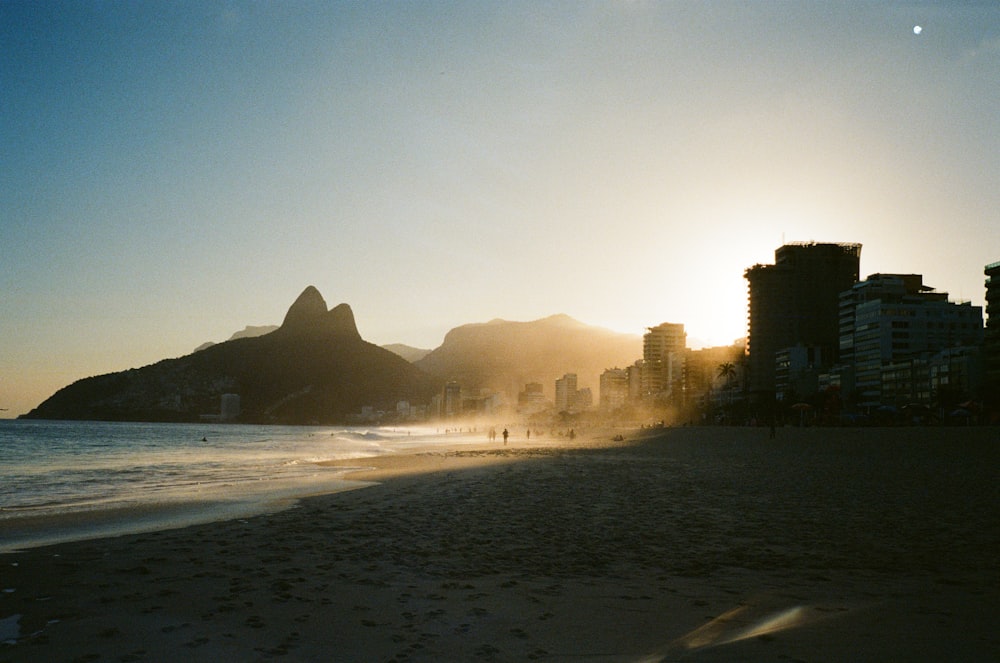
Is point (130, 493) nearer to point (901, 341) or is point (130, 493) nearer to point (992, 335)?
point (992, 335)

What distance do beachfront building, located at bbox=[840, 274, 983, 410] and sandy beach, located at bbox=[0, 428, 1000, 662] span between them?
129m

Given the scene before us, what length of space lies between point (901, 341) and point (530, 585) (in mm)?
166114

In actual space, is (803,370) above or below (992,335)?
below

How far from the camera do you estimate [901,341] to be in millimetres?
150375

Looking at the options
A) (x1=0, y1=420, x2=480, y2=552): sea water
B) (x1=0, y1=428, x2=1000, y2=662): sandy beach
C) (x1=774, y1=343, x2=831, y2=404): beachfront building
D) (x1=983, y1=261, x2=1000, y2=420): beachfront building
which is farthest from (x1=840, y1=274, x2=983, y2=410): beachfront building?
(x1=0, y1=428, x2=1000, y2=662): sandy beach

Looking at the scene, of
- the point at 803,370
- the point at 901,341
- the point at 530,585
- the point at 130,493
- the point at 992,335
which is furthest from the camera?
the point at 803,370

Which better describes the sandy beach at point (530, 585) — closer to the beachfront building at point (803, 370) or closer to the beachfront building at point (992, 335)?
the beachfront building at point (992, 335)

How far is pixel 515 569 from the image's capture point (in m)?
10.8

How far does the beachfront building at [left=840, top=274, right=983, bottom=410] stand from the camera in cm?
12988

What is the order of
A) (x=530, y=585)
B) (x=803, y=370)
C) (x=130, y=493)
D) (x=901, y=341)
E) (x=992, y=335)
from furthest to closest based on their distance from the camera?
(x=803, y=370), (x=901, y=341), (x=992, y=335), (x=130, y=493), (x=530, y=585)

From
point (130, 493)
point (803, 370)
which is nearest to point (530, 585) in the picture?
point (130, 493)

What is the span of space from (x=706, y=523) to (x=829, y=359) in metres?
206

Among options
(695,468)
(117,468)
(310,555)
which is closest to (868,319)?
(695,468)

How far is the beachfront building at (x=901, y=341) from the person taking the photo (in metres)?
130
